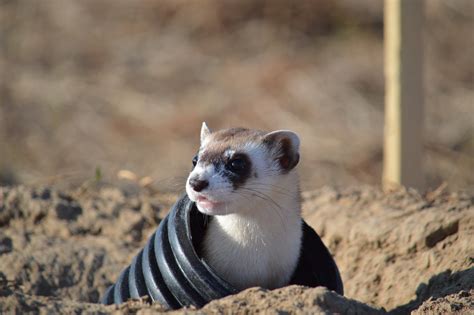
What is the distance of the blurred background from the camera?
808 centimetres

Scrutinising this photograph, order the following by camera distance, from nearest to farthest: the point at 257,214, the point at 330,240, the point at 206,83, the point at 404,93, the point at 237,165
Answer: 1. the point at 237,165
2. the point at 257,214
3. the point at 330,240
4. the point at 404,93
5. the point at 206,83

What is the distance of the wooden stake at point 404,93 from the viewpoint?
5.18m

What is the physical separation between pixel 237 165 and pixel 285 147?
0.28 metres

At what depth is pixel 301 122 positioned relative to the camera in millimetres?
8305

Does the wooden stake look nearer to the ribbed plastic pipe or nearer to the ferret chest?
the ferret chest

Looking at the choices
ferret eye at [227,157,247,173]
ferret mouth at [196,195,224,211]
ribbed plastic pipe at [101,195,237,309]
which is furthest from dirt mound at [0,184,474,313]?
ferret eye at [227,157,247,173]

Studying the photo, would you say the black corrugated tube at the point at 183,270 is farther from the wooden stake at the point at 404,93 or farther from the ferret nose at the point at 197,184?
the wooden stake at the point at 404,93

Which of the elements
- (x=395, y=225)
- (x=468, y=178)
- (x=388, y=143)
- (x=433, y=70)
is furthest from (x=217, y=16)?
(x=395, y=225)

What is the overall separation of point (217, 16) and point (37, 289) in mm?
5851

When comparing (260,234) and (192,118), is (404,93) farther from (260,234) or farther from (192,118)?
(192,118)

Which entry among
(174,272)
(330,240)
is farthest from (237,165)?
(330,240)

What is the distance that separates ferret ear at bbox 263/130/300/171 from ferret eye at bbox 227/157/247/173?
176 mm

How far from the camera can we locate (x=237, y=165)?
11.9 ft

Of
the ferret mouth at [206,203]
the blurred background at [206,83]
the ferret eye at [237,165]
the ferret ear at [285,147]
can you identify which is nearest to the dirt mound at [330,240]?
the ferret mouth at [206,203]
